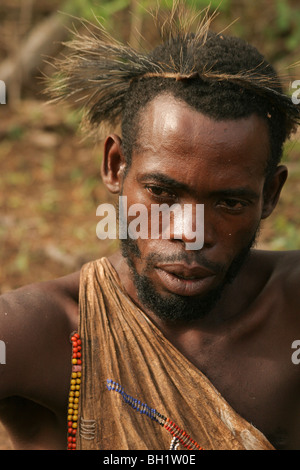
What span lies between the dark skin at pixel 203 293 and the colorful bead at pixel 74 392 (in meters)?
0.04

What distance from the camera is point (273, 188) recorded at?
2.89 meters

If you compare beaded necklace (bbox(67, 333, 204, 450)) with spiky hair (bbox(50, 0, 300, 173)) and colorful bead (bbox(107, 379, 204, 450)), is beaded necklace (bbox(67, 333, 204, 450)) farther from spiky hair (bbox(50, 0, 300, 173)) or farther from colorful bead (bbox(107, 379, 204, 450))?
spiky hair (bbox(50, 0, 300, 173))

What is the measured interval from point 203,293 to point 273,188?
0.59 m

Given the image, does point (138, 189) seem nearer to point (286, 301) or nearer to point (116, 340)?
point (116, 340)

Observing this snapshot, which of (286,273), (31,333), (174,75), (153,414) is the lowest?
(153,414)

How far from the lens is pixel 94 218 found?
19.4ft

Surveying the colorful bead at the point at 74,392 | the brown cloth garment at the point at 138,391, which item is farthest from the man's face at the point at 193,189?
the colorful bead at the point at 74,392

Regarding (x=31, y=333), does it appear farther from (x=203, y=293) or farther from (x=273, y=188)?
(x=273, y=188)

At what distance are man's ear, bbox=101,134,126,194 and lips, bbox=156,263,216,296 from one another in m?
0.49

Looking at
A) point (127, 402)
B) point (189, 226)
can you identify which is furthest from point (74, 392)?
point (189, 226)

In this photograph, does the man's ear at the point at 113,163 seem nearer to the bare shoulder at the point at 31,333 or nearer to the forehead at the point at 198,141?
the forehead at the point at 198,141

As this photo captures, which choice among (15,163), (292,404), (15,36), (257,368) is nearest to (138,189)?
(257,368)

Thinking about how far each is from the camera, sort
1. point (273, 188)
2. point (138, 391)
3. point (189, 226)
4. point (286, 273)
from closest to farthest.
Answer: point (189, 226), point (138, 391), point (273, 188), point (286, 273)

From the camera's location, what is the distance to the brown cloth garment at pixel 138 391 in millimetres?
2559
